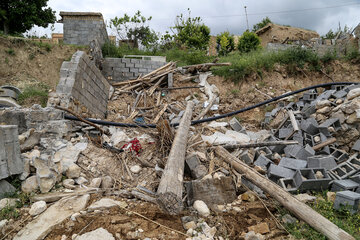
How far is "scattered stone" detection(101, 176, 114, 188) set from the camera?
3563 millimetres

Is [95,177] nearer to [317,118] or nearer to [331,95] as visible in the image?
[317,118]

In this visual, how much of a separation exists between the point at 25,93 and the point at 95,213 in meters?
7.50

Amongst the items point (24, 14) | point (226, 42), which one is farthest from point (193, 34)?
point (24, 14)

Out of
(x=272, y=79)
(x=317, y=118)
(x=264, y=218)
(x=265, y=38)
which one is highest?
(x=265, y=38)

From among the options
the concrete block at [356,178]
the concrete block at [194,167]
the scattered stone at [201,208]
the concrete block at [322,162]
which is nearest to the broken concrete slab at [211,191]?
the scattered stone at [201,208]

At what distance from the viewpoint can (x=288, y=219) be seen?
300 centimetres

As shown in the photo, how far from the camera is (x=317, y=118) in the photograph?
5875mm

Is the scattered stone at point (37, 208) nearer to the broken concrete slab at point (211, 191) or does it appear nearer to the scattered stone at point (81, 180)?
the scattered stone at point (81, 180)

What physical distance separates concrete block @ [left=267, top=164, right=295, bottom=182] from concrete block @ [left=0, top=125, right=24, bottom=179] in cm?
405

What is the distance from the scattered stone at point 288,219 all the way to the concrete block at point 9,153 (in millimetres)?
3641

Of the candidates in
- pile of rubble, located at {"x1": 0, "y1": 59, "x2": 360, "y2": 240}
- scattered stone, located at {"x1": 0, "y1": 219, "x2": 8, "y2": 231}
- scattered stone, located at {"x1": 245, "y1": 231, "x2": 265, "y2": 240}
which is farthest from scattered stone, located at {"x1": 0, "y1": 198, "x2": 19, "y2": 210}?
scattered stone, located at {"x1": 245, "y1": 231, "x2": 265, "y2": 240}

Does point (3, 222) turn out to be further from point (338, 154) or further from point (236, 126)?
point (338, 154)

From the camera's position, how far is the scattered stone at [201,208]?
3.00 meters

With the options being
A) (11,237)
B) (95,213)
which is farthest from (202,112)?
(11,237)
